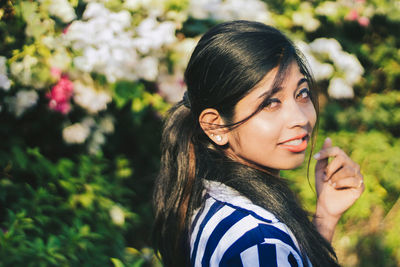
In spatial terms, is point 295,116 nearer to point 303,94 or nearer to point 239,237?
point 303,94

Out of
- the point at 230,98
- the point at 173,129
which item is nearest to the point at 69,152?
the point at 173,129

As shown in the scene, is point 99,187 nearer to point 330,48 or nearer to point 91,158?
point 91,158

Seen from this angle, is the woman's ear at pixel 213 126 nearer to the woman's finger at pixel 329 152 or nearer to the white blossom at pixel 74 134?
the woman's finger at pixel 329 152

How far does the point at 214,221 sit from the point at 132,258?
1213mm

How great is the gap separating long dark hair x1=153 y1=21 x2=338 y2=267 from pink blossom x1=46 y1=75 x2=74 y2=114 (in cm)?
152

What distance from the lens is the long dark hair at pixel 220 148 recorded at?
1.17 meters

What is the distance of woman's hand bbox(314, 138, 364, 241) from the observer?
1521 mm

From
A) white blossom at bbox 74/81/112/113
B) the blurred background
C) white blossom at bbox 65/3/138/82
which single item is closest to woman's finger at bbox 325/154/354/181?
the blurred background

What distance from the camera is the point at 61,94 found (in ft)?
8.98

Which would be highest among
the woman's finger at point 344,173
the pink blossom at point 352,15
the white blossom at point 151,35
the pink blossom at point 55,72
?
the pink blossom at point 352,15

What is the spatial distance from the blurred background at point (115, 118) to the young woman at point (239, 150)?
638 mm

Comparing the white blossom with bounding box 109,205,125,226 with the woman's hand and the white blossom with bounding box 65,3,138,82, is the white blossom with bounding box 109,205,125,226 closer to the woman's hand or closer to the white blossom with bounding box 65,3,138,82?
the white blossom with bounding box 65,3,138,82

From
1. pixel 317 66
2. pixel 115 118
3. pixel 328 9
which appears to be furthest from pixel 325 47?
pixel 115 118

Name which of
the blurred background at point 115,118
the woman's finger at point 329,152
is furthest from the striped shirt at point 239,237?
the blurred background at point 115,118
